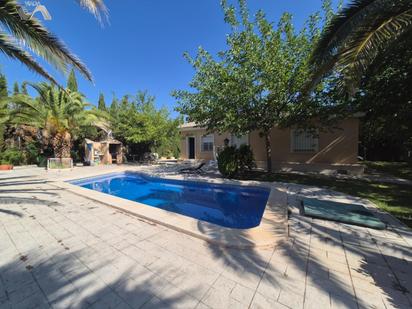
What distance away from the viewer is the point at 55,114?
1310 cm

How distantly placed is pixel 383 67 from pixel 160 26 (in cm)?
1152

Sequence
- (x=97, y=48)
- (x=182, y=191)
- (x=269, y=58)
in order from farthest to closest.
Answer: (x=97, y=48), (x=182, y=191), (x=269, y=58)

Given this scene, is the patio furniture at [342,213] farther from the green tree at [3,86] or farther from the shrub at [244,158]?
the green tree at [3,86]

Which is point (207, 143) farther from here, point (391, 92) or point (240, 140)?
point (391, 92)

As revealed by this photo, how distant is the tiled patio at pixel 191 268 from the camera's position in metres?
2.19

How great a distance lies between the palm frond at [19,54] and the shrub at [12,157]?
47.6ft

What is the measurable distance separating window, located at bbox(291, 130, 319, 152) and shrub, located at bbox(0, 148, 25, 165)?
22.2 m

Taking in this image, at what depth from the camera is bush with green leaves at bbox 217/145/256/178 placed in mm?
9828

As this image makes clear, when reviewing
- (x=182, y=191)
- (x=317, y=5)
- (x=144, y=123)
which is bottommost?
(x=182, y=191)

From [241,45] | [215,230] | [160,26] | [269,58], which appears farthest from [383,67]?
[160,26]

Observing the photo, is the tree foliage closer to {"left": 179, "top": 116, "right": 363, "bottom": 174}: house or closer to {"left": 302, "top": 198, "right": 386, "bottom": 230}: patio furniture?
{"left": 179, "top": 116, "right": 363, "bottom": 174}: house

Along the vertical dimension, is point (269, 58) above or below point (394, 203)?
above

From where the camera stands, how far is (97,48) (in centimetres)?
1246

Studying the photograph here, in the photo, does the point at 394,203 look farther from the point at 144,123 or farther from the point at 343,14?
the point at 144,123
